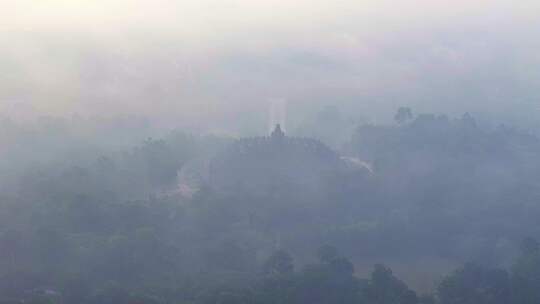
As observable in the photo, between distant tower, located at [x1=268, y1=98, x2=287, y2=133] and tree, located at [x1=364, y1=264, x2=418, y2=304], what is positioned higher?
distant tower, located at [x1=268, y1=98, x2=287, y2=133]

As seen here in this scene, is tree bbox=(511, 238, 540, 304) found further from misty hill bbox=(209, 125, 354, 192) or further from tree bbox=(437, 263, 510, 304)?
misty hill bbox=(209, 125, 354, 192)

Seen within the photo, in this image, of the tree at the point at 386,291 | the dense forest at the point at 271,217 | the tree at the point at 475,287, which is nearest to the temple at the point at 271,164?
the dense forest at the point at 271,217

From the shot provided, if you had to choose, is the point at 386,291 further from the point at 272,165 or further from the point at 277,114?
the point at 277,114

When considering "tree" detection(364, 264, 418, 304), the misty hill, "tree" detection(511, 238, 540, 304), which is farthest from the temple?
"tree" detection(511, 238, 540, 304)

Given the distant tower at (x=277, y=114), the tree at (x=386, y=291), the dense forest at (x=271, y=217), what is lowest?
the tree at (x=386, y=291)

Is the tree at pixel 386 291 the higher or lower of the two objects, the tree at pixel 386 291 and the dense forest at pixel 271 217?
the lower

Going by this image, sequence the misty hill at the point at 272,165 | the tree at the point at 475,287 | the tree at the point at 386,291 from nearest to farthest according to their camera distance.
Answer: the tree at the point at 386,291, the tree at the point at 475,287, the misty hill at the point at 272,165

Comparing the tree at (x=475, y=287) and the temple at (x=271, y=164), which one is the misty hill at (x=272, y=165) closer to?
the temple at (x=271, y=164)

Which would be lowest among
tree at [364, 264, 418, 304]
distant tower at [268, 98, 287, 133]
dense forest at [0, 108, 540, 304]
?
tree at [364, 264, 418, 304]

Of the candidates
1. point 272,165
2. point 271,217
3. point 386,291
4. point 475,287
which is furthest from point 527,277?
point 272,165
